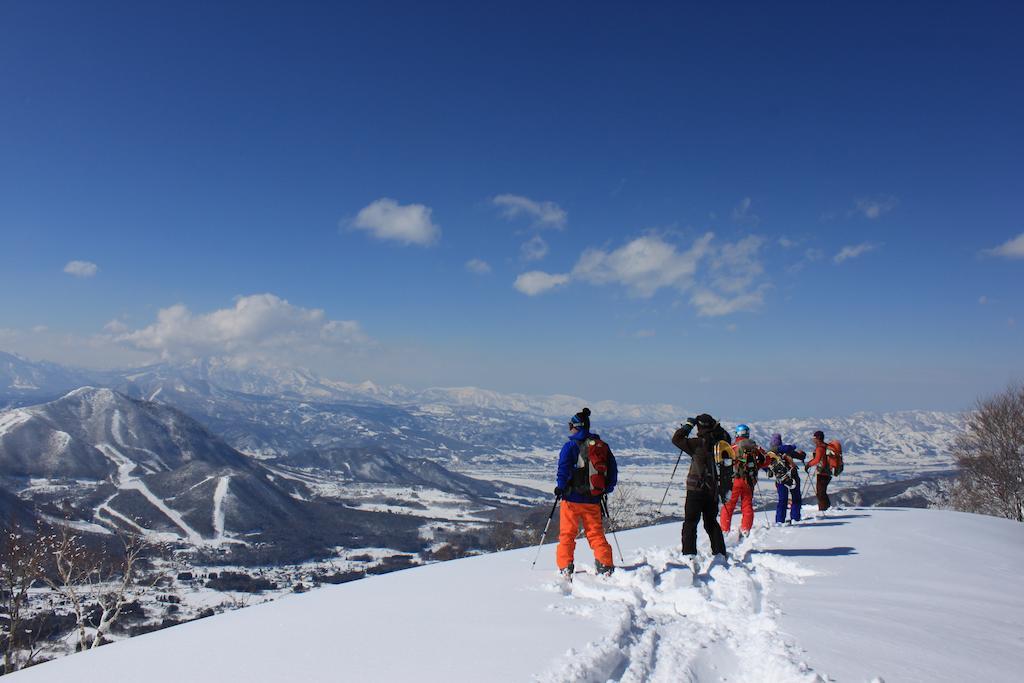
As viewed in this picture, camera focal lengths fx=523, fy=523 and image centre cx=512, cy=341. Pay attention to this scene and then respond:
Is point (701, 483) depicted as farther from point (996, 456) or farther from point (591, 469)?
point (996, 456)

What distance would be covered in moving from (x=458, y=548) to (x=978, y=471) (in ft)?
422

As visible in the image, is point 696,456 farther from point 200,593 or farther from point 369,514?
point 369,514

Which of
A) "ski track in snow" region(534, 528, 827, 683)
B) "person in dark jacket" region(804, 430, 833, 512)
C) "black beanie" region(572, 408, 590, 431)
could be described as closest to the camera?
"ski track in snow" region(534, 528, 827, 683)

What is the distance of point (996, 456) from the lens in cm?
3275

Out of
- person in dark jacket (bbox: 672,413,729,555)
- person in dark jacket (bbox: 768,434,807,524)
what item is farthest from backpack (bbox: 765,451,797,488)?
person in dark jacket (bbox: 672,413,729,555)

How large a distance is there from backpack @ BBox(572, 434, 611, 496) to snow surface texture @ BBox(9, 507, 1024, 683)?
1269mm

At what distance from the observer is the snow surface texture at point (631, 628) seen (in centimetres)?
448

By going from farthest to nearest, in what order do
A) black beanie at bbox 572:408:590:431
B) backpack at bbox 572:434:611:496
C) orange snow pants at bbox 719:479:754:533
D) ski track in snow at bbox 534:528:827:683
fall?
orange snow pants at bbox 719:479:754:533
black beanie at bbox 572:408:590:431
backpack at bbox 572:434:611:496
ski track in snow at bbox 534:528:827:683

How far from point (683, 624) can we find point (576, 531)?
102 inches

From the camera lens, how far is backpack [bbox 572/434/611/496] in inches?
325

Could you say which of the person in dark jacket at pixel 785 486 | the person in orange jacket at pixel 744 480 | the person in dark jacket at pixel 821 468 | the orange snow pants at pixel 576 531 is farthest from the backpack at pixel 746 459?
the orange snow pants at pixel 576 531

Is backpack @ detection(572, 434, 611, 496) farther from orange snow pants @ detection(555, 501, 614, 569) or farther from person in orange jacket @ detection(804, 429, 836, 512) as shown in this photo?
person in orange jacket @ detection(804, 429, 836, 512)

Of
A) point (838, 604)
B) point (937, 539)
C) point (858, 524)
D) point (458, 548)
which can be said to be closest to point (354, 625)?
point (838, 604)

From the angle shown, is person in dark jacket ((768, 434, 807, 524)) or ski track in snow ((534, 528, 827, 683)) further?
person in dark jacket ((768, 434, 807, 524))
